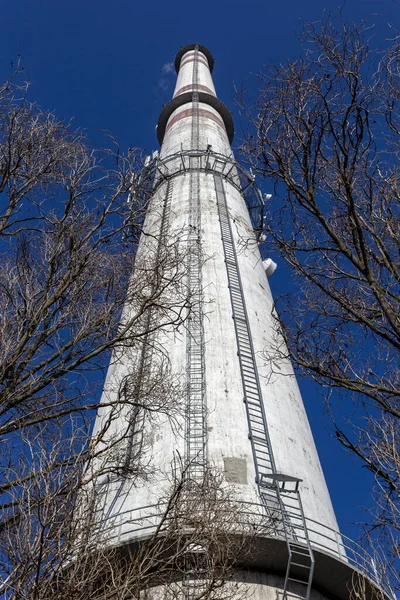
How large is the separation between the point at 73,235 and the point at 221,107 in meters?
24.4

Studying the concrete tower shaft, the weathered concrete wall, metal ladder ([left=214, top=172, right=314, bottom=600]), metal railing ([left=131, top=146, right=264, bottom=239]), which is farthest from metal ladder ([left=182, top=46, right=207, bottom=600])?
A: metal railing ([left=131, top=146, right=264, bottom=239])

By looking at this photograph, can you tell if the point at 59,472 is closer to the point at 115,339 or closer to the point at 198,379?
the point at 115,339

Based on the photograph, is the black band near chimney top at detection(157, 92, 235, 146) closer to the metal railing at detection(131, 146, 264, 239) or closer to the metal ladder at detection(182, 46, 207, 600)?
the metal railing at detection(131, 146, 264, 239)

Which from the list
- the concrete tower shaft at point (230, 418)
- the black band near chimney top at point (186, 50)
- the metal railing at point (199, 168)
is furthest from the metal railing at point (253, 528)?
the black band near chimney top at point (186, 50)

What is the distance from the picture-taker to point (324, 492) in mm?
12438

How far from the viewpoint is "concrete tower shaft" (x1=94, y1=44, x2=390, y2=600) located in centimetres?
1015

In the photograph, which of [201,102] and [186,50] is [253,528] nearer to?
[201,102]

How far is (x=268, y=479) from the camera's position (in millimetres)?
11297

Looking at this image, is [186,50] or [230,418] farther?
[186,50]

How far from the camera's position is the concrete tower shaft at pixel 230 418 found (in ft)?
33.3

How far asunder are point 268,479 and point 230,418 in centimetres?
163

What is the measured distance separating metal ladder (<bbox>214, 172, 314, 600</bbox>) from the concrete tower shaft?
0.03 metres

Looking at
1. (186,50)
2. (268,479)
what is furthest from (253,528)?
(186,50)

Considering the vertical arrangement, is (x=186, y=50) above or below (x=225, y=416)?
above
